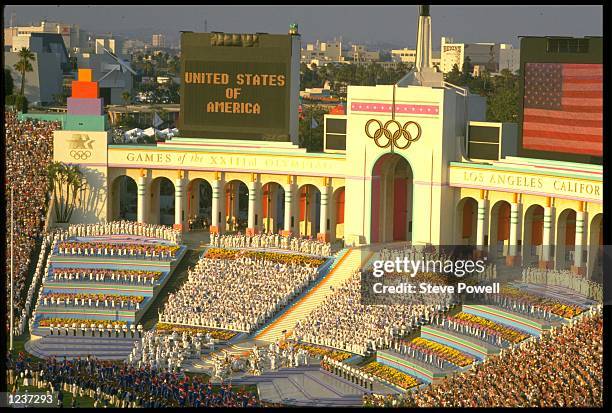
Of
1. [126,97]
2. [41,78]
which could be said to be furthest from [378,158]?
[41,78]

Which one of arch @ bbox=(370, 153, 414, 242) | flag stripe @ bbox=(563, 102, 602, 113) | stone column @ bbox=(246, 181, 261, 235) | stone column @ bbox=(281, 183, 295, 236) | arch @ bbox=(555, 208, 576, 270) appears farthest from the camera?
stone column @ bbox=(246, 181, 261, 235)

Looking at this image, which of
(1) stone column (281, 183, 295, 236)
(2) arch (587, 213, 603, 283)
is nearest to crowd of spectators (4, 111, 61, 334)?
(1) stone column (281, 183, 295, 236)

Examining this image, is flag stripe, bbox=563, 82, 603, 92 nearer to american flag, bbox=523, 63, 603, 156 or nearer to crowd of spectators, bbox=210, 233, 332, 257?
american flag, bbox=523, 63, 603, 156

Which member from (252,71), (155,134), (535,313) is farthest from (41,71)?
(535,313)

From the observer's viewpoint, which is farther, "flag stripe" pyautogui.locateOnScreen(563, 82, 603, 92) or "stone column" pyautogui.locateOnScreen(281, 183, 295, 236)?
"stone column" pyautogui.locateOnScreen(281, 183, 295, 236)

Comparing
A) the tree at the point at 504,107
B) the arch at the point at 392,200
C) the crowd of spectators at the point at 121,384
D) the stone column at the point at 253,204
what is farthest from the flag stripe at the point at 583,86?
the tree at the point at 504,107
